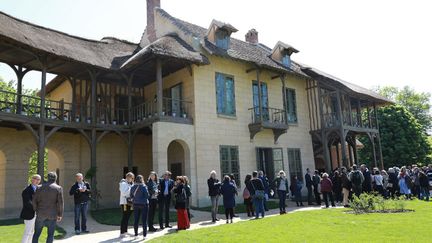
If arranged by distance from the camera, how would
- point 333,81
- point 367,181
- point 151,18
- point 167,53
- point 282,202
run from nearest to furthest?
point 282,202 → point 167,53 → point 367,181 → point 151,18 → point 333,81

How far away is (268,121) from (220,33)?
17.7 ft

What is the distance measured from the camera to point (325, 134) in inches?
817

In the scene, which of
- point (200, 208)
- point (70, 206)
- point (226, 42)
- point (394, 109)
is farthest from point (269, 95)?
point (394, 109)

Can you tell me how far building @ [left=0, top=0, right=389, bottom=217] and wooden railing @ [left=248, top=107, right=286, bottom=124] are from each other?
2.5 inches

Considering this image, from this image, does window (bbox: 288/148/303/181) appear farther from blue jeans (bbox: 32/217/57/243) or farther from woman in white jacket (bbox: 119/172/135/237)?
blue jeans (bbox: 32/217/57/243)

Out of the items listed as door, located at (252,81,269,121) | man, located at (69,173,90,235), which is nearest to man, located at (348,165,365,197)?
door, located at (252,81,269,121)

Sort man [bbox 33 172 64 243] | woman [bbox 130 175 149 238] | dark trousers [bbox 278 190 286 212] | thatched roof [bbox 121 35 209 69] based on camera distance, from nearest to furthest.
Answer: man [bbox 33 172 64 243]
woman [bbox 130 175 149 238]
dark trousers [bbox 278 190 286 212]
thatched roof [bbox 121 35 209 69]

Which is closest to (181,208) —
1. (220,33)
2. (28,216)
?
(28,216)

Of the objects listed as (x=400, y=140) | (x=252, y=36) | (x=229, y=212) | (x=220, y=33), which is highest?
(x=252, y=36)

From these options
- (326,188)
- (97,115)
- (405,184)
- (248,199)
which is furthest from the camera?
(97,115)

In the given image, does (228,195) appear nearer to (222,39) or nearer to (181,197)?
(181,197)

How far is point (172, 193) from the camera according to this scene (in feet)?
34.4

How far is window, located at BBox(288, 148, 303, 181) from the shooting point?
19923 millimetres

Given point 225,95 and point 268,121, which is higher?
point 225,95
